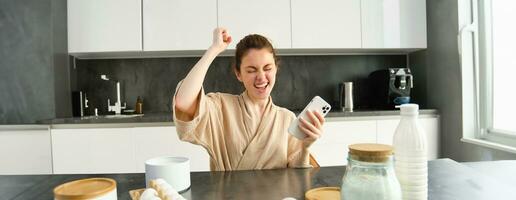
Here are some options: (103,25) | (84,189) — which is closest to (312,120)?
(84,189)

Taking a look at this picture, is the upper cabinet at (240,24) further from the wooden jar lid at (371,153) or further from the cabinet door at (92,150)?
the wooden jar lid at (371,153)

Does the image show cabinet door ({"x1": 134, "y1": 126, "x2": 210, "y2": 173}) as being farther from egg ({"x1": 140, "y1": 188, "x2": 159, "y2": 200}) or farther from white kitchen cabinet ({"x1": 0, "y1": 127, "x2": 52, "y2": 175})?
egg ({"x1": 140, "y1": 188, "x2": 159, "y2": 200})

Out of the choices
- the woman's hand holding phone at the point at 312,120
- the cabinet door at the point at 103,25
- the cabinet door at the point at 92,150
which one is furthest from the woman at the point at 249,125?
the cabinet door at the point at 103,25

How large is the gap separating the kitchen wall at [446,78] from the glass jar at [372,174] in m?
1.99

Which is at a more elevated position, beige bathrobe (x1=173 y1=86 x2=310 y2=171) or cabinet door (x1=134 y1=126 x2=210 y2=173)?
beige bathrobe (x1=173 y1=86 x2=310 y2=171)

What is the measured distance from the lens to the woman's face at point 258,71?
127 centimetres

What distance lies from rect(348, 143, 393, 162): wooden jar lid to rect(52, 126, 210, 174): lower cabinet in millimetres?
1881

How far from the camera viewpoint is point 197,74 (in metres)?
1.08

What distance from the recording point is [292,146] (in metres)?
1.27

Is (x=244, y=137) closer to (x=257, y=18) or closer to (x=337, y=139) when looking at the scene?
(x=337, y=139)

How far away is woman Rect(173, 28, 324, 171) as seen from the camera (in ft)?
3.97

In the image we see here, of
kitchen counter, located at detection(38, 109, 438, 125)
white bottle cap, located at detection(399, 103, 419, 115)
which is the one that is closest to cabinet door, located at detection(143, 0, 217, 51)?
kitchen counter, located at detection(38, 109, 438, 125)

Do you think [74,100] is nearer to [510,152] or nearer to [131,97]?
[131,97]

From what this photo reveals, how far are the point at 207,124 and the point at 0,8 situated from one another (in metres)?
2.11
